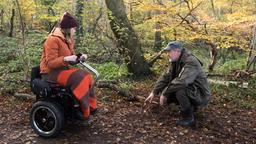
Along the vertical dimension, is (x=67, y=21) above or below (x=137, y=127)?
above

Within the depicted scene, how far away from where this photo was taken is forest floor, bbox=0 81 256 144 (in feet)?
16.6

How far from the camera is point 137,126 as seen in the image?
5.54m

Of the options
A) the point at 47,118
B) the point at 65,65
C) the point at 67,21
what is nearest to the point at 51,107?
the point at 47,118

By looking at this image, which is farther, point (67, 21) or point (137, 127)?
point (137, 127)

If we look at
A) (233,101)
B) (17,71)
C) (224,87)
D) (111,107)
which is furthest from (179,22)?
(17,71)

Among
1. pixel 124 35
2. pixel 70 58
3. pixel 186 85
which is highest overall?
pixel 124 35

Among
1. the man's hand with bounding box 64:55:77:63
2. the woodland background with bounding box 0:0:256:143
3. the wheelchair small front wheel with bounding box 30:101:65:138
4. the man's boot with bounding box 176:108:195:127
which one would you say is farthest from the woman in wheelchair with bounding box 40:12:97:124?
the man's boot with bounding box 176:108:195:127

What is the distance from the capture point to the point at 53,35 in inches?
189

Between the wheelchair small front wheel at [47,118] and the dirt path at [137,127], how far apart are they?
12 cm

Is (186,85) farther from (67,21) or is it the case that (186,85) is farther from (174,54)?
(67,21)

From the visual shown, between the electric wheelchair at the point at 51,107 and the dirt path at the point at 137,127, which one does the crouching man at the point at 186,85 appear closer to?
the dirt path at the point at 137,127

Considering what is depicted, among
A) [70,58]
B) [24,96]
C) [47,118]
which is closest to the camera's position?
[70,58]

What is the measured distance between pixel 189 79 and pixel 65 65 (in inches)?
77.8

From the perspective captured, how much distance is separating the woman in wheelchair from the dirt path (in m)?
0.50
